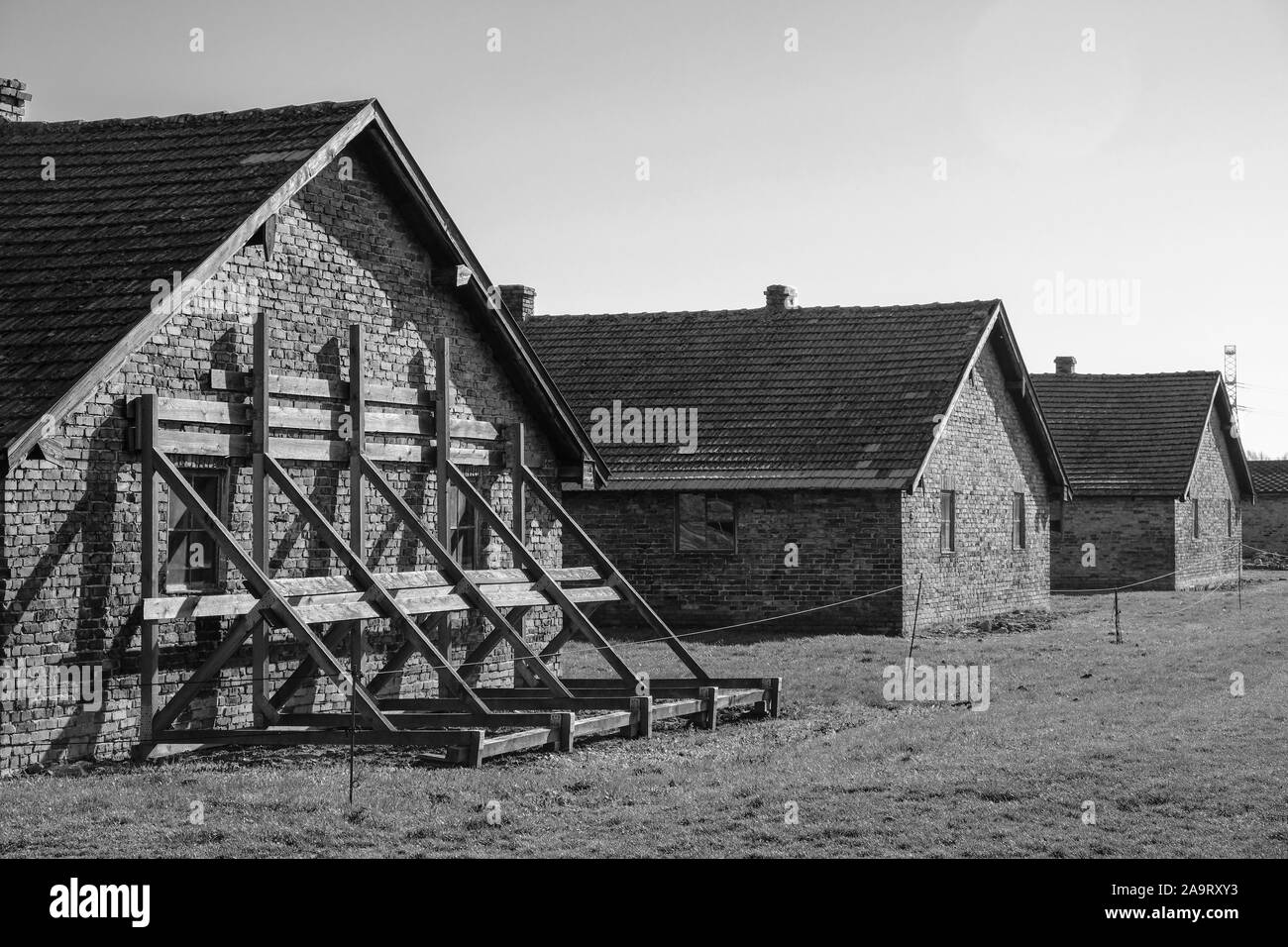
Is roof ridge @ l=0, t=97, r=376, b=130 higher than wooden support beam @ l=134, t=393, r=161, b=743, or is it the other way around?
roof ridge @ l=0, t=97, r=376, b=130

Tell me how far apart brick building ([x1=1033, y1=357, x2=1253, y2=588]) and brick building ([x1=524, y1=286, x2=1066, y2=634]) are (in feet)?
23.4

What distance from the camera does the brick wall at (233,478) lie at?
490 inches

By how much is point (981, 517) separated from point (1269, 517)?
2794 cm

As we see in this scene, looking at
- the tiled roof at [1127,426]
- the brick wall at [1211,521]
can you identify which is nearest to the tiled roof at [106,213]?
the tiled roof at [1127,426]

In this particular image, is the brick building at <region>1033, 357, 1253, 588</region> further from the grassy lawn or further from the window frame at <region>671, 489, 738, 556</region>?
the grassy lawn

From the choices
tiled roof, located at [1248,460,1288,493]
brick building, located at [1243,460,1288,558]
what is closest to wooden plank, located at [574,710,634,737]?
tiled roof, located at [1248,460,1288,493]

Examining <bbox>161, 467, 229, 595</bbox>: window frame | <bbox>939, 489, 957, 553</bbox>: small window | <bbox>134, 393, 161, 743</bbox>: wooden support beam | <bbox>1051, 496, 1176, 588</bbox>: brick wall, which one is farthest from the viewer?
<bbox>1051, 496, 1176, 588</bbox>: brick wall

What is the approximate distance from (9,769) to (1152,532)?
31641mm

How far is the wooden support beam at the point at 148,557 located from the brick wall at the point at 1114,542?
29029mm

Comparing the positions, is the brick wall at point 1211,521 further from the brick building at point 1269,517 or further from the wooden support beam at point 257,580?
the wooden support beam at point 257,580

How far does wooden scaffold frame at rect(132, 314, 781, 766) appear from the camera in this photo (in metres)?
12.9

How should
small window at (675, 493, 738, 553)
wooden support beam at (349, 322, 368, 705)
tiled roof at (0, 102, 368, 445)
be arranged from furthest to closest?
small window at (675, 493, 738, 553), wooden support beam at (349, 322, 368, 705), tiled roof at (0, 102, 368, 445)

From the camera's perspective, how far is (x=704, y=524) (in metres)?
26.9
